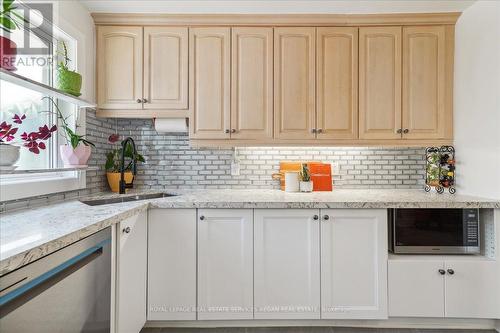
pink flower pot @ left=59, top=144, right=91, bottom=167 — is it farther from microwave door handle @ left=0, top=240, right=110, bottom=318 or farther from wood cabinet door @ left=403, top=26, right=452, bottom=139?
wood cabinet door @ left=403, top=26, right=452, bottom=139

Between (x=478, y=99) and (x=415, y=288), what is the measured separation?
1.43 m

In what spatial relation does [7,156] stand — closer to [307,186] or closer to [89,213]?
[89,213]

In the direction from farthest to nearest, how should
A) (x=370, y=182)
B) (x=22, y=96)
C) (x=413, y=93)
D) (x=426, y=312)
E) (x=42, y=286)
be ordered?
(x=370, y=182), (x=413, y=93), (x=426, y=312), (x=22, y=96), (x=42, y=286)

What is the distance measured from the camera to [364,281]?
211 cm

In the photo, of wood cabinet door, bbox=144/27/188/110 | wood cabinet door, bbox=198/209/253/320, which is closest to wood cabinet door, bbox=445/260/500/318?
wood cabinet door, bbox=198/209/253/320

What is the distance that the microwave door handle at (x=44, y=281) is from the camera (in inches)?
37.9

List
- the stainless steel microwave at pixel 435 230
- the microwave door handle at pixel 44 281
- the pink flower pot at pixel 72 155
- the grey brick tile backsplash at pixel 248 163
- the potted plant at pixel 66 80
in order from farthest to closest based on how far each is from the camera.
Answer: the grey brick tile backsplash at pixel 248 163 < the stainless steel microwave at pixel 435 230 < the pink flower pot at pixel 72 155 < the potted plant at pixel 66 80 < the microwave door handle at pixel 44 281

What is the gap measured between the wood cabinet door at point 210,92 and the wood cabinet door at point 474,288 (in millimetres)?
1897

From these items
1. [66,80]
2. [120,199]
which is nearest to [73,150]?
[66,80]

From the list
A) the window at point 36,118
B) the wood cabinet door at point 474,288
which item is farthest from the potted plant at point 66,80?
the wood cabinet door at point 474,288

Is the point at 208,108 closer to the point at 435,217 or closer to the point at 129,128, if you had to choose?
the point at 129,128

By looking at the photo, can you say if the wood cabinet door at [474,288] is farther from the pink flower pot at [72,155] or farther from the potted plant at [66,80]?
the potted plant at [66,80]

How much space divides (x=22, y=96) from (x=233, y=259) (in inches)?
65.7

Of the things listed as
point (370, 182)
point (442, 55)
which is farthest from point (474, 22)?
point (370, 182)
